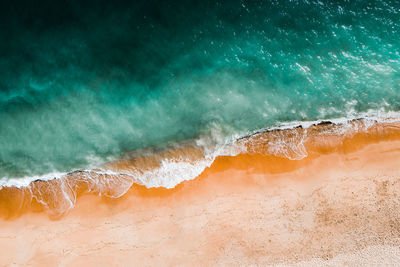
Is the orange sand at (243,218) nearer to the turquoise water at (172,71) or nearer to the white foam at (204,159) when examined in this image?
the white foam at (204,159)

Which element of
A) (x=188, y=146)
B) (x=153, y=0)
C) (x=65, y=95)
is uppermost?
(x=153, y=0)

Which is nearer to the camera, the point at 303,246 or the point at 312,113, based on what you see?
the point at 303,246

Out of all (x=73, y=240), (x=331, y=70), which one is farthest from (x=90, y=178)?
(x=331, y=70)

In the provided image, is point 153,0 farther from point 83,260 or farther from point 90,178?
point 83,260

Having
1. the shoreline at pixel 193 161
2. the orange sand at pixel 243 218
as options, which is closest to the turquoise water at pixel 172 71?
the shoreline at pixel 193 161

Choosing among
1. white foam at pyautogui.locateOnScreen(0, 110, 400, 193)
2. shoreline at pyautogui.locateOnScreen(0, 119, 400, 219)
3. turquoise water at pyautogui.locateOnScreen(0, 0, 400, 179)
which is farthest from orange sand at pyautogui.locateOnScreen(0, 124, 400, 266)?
turquoise water at pyautogui.locateOnScreen(0, 0, 400, 179)

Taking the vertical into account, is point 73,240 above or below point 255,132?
below
